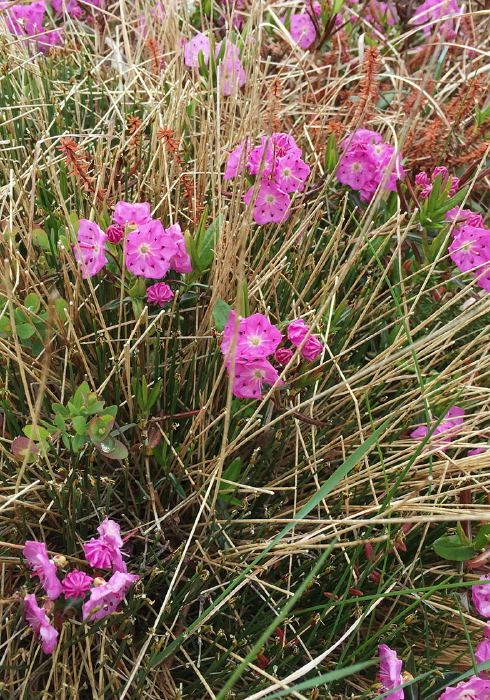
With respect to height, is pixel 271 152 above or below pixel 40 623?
above

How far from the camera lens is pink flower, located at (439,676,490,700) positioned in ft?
3.49

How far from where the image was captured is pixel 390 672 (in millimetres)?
1106

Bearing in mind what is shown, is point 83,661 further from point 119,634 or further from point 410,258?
point 410,258

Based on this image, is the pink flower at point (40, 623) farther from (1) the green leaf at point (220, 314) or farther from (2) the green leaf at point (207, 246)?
(2) the green leaf at point (207, 246)

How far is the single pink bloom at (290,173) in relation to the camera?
4.78 ft

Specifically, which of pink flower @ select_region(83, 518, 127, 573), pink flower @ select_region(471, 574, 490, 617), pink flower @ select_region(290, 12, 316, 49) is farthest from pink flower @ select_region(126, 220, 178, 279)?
pink flower @ select_region(290, 12, 316, 49)

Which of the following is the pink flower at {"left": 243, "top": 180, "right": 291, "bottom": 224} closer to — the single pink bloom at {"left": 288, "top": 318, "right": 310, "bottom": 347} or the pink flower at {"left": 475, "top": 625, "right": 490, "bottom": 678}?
the single pink bloom at {"left": 288, "top": 318, "right": 310, "bottom": 347}

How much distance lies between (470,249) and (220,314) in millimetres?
660

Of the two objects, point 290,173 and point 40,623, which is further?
point 290,173

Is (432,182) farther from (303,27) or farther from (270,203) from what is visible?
(303,27)

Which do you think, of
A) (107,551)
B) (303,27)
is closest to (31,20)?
(303,27)

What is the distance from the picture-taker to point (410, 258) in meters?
1.82

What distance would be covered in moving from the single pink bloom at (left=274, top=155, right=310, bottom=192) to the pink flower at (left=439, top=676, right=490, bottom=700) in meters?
1.01

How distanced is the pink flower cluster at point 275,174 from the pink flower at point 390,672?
2.93ft
